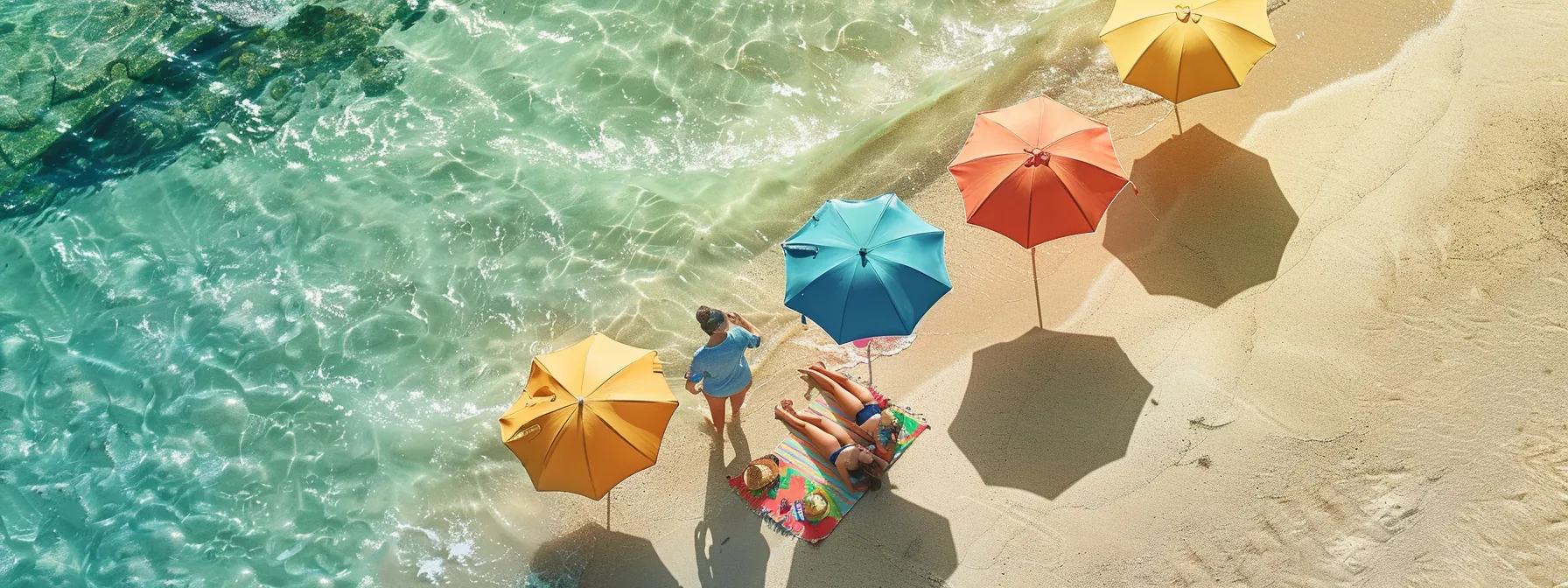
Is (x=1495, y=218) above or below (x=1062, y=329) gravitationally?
above

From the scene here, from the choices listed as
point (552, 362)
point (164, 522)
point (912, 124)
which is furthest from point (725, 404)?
point (164, 522)

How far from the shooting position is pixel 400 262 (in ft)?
40.4

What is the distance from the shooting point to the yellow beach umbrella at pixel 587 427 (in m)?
8.55

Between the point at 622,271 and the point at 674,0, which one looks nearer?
the point at 622,271

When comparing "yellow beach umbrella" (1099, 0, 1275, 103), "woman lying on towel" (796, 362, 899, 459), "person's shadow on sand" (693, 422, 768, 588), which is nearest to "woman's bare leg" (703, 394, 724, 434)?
"person's shadow on sand" (693, 422, 768, 588)

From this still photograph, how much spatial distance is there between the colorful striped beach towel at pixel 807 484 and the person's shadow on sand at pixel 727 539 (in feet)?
0.45

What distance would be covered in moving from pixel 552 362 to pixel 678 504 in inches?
83.1

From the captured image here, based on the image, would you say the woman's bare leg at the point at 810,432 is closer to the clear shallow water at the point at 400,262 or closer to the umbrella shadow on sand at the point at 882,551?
the umbrella shadow on sand at the point at 882,551

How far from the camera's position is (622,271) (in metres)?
12.0

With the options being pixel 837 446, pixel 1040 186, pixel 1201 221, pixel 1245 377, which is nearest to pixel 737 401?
pixel 837 446

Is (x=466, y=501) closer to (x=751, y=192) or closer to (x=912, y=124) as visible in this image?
(x=751, y=192)

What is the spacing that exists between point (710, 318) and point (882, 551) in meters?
2.86

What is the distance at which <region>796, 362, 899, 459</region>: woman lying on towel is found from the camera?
372 inches

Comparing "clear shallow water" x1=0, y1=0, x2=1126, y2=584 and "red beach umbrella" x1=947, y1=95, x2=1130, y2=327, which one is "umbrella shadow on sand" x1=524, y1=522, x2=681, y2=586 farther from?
"red beach umbrella" x1=947, y1=95, x2=1130, y2=327
